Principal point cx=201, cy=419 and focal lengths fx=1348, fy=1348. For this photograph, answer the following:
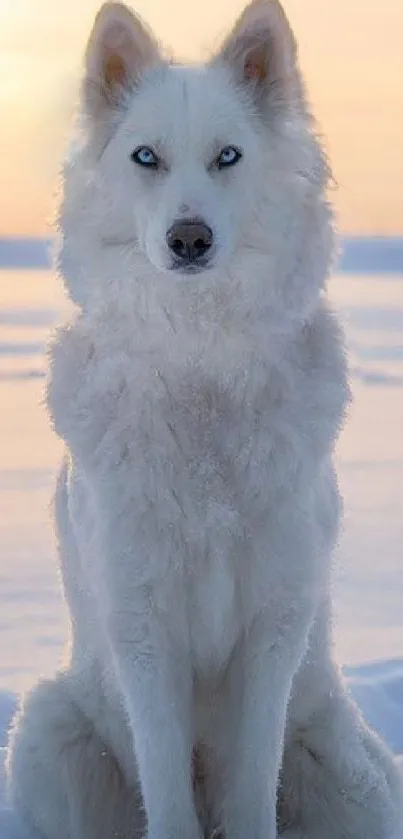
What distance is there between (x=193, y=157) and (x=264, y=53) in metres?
0.51

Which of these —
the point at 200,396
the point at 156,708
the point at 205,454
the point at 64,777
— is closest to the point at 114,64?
the point at 200,396

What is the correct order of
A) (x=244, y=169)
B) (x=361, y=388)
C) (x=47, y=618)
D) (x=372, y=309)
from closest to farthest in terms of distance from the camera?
1. (x=244, y=169)
2. (x=47, y=618)
3. (x=361, y=388)
4. (x=372, y=309)

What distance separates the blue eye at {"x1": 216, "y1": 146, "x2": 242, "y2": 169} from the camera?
12.6ft

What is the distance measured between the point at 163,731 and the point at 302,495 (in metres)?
0.80

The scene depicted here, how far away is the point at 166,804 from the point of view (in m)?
3.99

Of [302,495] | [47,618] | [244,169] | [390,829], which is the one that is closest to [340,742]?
[390,829]

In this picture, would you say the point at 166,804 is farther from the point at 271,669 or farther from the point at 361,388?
the point at 361,388

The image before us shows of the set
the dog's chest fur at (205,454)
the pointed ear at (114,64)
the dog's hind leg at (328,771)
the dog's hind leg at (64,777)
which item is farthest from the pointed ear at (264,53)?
the dog's hind leg at (64,777)

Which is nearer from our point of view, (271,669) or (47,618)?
(271,669)

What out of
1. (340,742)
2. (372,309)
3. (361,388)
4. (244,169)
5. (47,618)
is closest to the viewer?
(244,169)

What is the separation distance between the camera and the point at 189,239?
144 inches

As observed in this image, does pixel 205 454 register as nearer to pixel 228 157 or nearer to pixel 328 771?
pixel 228 157

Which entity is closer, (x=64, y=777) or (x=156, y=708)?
(x=156, y=708)

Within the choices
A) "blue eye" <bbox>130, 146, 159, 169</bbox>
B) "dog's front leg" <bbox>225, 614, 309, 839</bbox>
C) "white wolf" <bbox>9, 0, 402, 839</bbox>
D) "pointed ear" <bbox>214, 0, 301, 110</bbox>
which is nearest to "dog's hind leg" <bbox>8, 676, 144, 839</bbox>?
"white wolf" <bbox>9, 0, 402, 839</bbox>
